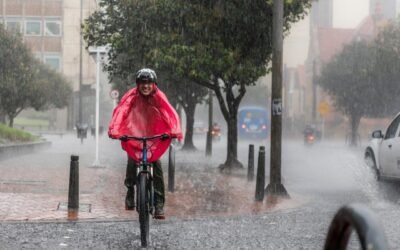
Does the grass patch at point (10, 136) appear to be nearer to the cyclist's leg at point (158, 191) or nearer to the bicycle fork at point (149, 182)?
the cyclist's leg at point (158, 191)

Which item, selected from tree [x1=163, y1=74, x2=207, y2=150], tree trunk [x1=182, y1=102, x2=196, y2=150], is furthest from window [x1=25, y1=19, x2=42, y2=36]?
tree trunk [x1=182, y1=102, x2=196, y2=150]

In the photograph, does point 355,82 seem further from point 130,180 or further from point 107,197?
point 130,180

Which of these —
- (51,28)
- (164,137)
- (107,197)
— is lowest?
(107,197)

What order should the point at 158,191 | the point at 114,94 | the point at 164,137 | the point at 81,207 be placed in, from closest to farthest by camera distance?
the point at 164,137, the point at 158,191, the point at 81,207, the point at 114,94

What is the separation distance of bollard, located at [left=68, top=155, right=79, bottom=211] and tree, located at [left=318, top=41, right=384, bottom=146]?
118ft

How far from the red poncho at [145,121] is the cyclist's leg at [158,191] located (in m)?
0.22

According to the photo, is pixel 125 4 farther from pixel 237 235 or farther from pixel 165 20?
pixel 237 235

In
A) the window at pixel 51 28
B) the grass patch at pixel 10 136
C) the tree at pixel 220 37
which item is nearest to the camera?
the tree at pixel 220 37

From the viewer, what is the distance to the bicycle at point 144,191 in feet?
22.2

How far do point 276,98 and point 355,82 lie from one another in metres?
35.1

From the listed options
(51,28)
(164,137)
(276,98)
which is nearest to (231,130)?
(276,98)

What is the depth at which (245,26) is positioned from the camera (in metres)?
17.9

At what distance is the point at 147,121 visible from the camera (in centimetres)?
731

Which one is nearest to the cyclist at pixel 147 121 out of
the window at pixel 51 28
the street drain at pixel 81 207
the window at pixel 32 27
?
the street drain at pixel 81 207
